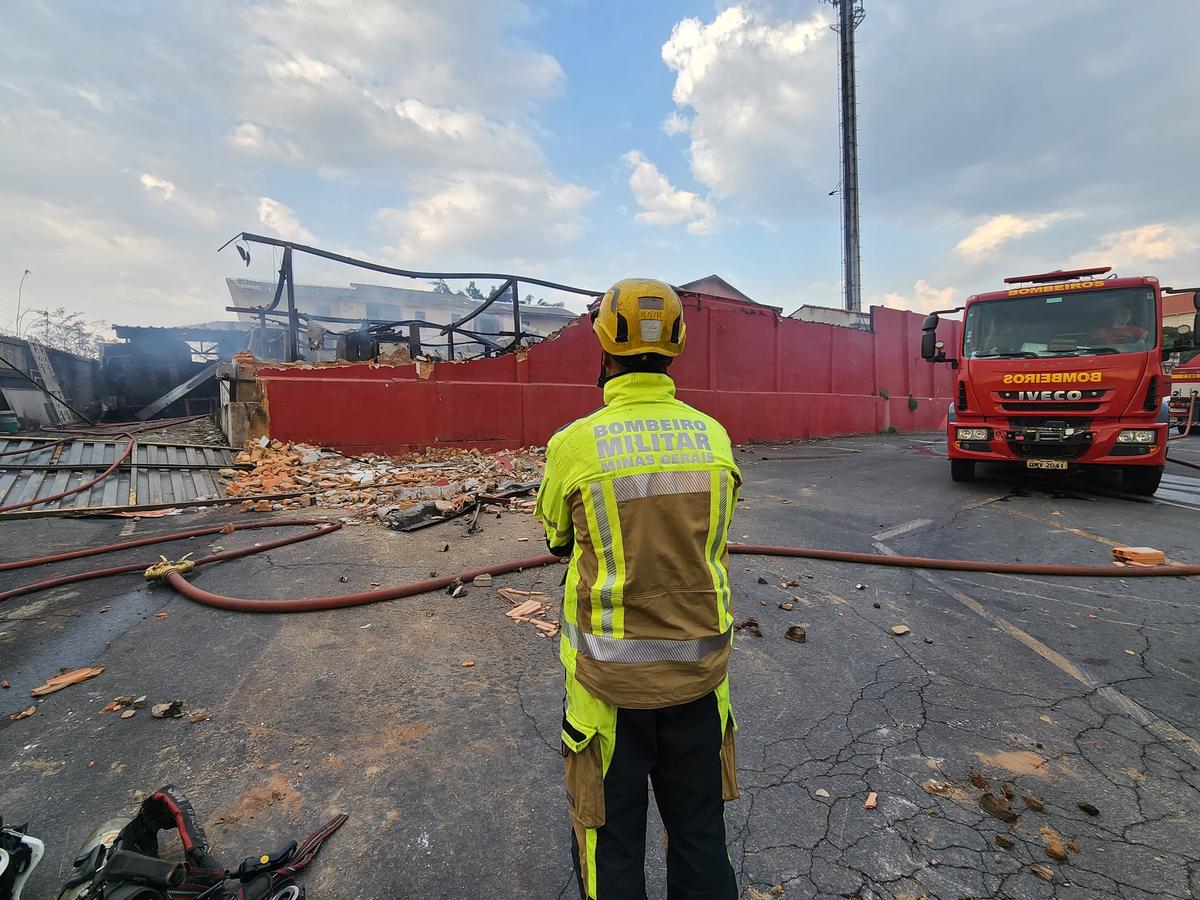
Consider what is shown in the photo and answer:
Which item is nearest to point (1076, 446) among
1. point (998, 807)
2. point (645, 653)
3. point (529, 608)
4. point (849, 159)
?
point (998, 807)

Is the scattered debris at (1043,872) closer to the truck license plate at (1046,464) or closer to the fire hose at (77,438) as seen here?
the truck license plate at (1046,464)

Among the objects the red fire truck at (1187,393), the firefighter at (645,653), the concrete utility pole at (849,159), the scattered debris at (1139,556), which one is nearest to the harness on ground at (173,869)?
the firefighter at (645,653)

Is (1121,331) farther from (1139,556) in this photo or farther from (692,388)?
(692,388)

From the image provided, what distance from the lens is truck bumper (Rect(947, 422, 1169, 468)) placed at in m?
6.07

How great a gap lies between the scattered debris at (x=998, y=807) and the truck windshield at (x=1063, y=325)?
6.52m

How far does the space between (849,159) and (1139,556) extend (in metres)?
28.1

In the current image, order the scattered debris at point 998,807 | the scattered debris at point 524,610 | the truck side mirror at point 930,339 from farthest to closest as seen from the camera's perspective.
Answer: the truck side mirror at point 930,339 → the scattered debris at point 524,610 → the scattered debris at point 998,807

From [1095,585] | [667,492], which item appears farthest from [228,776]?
[1095,585]

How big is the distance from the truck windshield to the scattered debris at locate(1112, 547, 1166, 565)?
3.01 metres

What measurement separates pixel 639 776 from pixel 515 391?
9.09 m

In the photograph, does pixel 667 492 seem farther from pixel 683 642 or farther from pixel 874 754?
pixel 874 754

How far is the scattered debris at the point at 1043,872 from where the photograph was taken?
164 cm

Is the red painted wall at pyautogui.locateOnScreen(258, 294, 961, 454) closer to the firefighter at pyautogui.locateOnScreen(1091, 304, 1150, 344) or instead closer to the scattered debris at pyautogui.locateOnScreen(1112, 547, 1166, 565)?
the firefighter at pyautogui.locateOnScreen(1091, 304, 1150, 344)

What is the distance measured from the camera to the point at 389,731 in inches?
94.3
